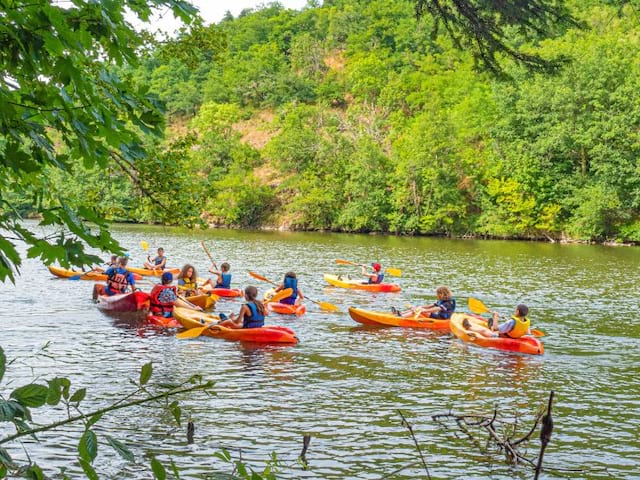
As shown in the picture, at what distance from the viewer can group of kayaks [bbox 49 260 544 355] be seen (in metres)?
13.1

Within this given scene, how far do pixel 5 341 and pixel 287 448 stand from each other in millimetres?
7134

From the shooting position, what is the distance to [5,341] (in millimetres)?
12555

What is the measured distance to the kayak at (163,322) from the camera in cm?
1472

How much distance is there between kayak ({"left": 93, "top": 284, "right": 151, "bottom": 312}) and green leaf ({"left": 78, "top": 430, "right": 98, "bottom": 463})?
14229mm

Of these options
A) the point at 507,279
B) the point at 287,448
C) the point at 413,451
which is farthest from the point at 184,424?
the point at 507,279

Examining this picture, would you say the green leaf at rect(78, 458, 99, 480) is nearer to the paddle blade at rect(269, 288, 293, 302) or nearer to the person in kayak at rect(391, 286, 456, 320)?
the person in kayak at rect(391, 286, 456, 320)

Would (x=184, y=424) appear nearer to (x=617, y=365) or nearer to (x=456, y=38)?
(x=456, y=38)

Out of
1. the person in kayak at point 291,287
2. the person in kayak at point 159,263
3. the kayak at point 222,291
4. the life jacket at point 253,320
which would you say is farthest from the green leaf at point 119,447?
the person in kayak at point 159,263

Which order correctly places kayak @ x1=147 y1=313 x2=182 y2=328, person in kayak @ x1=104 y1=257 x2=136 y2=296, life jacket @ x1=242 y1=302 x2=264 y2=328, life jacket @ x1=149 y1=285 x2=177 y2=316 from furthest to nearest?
person in kayak @ x1=104 y1=257 x2=136 y2=296 < life jacket @ x1=149 y1=285 x2=177 y2=316 < kayak @ x1=147 y1=313 x2=182 y2=328 < life jacket @ x1=242 y1=302 x2=264 y2=328

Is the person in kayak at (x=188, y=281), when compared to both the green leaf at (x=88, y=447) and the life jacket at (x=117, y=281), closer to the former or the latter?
the life jacket at (x=117, y=281)

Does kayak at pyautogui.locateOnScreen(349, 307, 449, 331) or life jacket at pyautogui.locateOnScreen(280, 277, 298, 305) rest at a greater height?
life jacket at pyautogui.locateOnScreen(280, 277, 298, 305)

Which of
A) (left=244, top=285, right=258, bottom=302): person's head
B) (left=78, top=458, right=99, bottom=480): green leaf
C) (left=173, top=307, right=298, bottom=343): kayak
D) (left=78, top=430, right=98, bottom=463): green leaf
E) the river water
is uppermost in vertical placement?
(left=78, top=430, right=98, bottom=463): green leaf

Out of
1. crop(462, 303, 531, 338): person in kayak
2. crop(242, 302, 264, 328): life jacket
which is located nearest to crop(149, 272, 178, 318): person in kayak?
crop(242, 302, 264, 328): life jacket

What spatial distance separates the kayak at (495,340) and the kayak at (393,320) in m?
0.73
